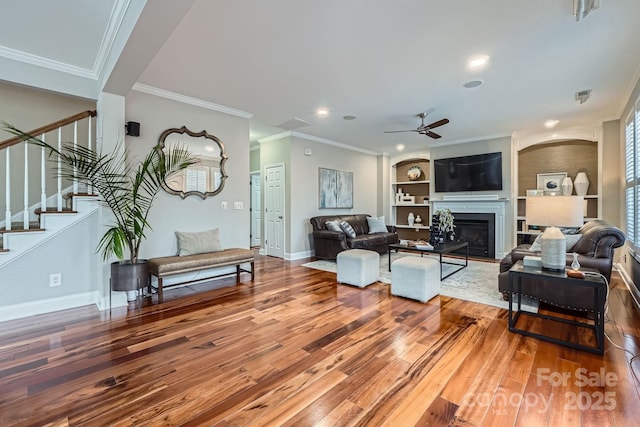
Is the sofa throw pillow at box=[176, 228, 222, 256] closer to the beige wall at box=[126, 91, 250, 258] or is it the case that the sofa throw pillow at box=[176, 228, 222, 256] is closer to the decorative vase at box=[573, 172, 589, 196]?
the beige wall at box=[126, 91, 250, 258]

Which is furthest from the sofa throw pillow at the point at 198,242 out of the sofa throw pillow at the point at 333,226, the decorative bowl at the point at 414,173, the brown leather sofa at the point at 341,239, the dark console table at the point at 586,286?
the decorative bowl at the point at 414,173

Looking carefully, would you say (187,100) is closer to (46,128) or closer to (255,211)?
(46,128)

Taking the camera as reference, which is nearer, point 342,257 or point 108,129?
point 108,129

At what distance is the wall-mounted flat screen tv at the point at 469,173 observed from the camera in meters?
6.11

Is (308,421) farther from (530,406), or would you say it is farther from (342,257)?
(342,257)

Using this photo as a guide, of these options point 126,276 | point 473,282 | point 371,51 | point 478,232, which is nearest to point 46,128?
point 126,276

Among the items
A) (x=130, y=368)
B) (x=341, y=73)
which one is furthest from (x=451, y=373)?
(x=341, y=73)

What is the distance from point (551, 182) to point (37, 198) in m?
8.75

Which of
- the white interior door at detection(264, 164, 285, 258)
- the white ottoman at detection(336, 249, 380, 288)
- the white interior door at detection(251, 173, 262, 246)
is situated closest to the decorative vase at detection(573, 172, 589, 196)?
the white ottoman at detection(336, 249, 380, 288)

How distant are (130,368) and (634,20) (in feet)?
15.7

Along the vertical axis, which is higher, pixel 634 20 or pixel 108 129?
pixel 634 20

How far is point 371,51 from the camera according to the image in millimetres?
2887

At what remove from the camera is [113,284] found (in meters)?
3.03

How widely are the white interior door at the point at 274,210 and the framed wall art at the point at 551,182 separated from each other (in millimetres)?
5413
